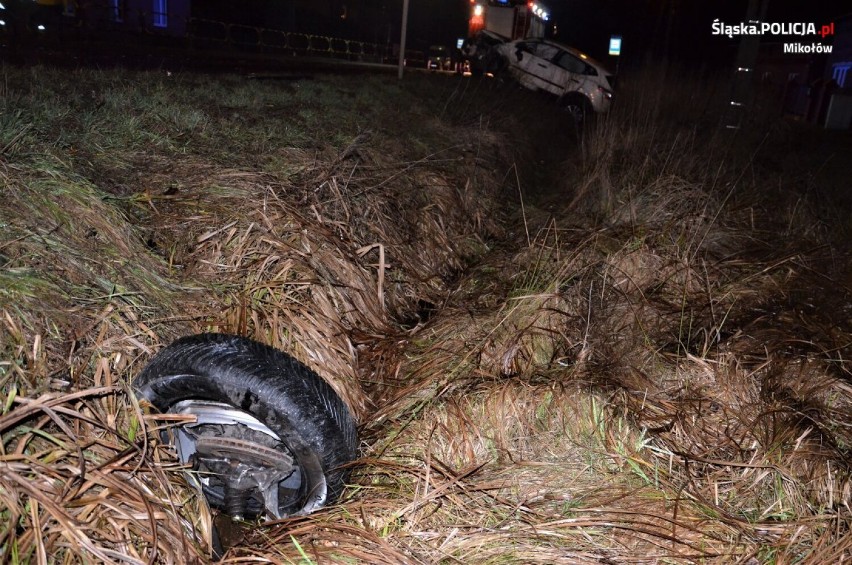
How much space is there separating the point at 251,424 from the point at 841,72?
30866 millimetres

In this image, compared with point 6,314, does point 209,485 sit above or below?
below

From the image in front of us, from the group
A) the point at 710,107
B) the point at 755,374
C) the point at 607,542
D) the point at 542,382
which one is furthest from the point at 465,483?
the point at 710,107

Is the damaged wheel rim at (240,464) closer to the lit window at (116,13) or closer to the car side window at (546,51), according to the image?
the car side window at (546,51)

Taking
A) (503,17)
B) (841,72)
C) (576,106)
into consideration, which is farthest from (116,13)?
(841,72)

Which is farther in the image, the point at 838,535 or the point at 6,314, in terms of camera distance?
the point at 838,535

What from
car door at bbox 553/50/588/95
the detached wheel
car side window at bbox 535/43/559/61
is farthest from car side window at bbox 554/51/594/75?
the detached wheel

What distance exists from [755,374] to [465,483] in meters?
1.68

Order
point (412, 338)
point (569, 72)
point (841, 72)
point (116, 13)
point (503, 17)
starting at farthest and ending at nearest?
point (841, 72) < point (503, 17) < point (116, 13) < point (569, 72) < point (412, 338)

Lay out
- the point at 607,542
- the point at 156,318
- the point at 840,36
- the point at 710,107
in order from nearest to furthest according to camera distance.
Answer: the point at 607,542 → the point at 156,318 → the point at 710,107 → the point at 840,36

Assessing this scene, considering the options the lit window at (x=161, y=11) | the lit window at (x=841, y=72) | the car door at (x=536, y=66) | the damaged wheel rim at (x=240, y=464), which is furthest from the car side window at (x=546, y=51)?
the lit window at (x=841, y=72)

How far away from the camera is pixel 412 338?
352 centimetres

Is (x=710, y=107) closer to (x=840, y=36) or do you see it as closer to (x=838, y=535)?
(x=838, y=535)

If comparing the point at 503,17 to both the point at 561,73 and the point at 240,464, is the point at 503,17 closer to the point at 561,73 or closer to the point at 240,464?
the point at 561,73

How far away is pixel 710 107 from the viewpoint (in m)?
9.87
